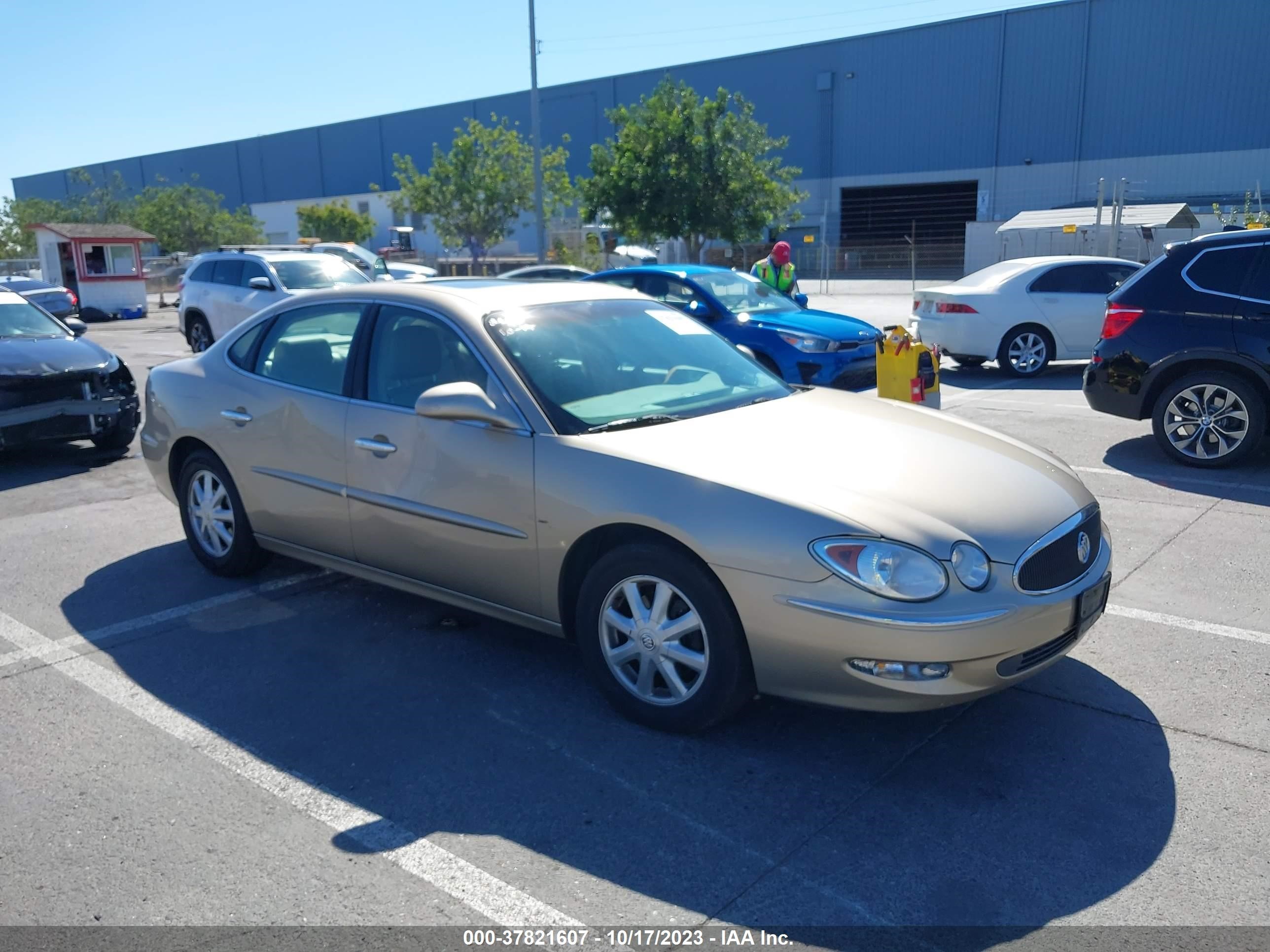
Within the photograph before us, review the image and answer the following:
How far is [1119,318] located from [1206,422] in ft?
3.46

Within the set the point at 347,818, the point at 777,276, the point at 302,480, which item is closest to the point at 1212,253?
the point at 777,276

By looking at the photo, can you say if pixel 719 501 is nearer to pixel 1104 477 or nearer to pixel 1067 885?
pixel 1067 885

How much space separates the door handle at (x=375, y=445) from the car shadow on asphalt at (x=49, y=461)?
17.0 ft

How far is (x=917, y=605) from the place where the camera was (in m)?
3.39

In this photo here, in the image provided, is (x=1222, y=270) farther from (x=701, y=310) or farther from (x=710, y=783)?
(x=710, y=783)

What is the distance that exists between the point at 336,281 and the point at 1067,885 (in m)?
15.4

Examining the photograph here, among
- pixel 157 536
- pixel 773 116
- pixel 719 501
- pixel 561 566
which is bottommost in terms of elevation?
pixel 157 536

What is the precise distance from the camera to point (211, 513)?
5.84 m

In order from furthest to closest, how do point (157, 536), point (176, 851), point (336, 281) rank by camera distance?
point (336, 281)
point (157, 536)
point (176, 851)

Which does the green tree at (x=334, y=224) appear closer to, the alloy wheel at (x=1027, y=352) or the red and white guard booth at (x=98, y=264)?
the red and white guard booth at (x=98, y=264)

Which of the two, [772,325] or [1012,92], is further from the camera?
[1012,92]

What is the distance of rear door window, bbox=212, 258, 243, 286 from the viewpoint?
1678cm

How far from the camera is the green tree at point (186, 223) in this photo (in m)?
44.4

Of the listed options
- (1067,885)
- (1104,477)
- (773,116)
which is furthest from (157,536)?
(773,116)
